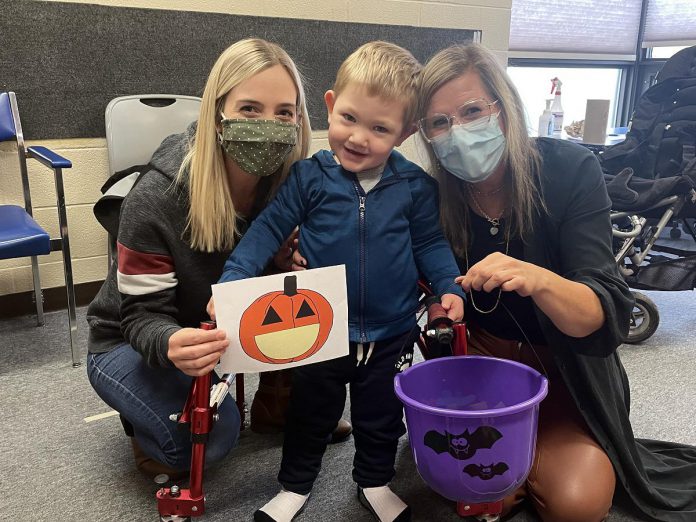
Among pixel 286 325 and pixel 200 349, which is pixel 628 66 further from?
pixel 200 349

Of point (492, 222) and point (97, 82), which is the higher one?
point (97, 82)

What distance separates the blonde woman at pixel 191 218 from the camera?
4.20ft

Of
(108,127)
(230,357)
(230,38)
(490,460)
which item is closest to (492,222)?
(490,460)

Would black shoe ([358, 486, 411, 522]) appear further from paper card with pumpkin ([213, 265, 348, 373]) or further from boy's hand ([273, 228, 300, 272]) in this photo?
boy's hand ([273, 228, 300, 272])

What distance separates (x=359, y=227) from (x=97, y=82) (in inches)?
69.3

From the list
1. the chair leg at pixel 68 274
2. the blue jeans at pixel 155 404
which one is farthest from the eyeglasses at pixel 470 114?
the chair leg at pixel 68 274

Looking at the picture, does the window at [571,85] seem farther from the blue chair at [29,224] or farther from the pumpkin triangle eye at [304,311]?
the pumpkin triangle eye at [304,311]

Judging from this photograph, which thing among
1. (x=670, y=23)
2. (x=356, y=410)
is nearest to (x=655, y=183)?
(x=356, y=410)

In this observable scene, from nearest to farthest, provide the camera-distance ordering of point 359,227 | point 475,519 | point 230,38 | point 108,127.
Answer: point 359,227 → point 475,519 → point 108,127 → point 230,38

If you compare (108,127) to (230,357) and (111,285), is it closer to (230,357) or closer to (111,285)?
(111,285)

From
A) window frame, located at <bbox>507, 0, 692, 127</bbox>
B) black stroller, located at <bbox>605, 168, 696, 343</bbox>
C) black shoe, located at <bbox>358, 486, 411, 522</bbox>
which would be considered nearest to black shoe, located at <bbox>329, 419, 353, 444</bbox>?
black shoe, located at <bbox>358, 486, 411, 522</bbox>

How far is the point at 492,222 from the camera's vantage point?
1.41 m

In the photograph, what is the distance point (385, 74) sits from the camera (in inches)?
49.4

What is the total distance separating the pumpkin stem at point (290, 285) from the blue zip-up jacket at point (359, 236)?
0.16 m
